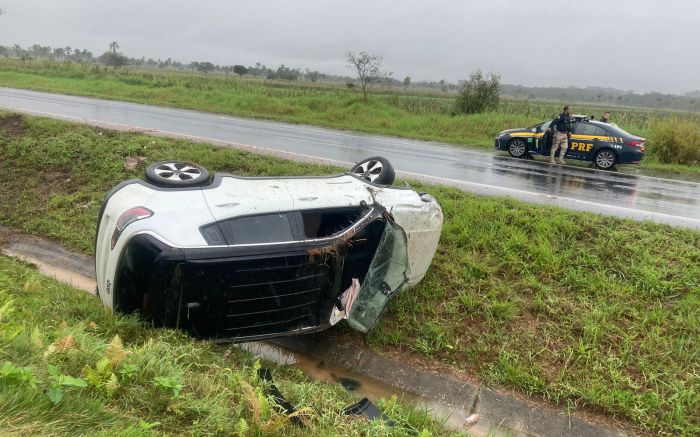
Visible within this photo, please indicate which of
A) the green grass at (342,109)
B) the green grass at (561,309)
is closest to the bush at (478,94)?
the green grass at (342,109)

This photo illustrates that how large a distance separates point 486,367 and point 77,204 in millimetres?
7372

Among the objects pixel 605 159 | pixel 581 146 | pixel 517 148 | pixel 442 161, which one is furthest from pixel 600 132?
pixel 442 161

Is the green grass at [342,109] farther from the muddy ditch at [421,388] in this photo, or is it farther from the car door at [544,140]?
the muddy ditch at [421,388]

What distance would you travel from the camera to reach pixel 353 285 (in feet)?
16.6

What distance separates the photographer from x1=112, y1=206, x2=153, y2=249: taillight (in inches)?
155

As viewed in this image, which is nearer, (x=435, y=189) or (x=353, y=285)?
(x=353, y=285)

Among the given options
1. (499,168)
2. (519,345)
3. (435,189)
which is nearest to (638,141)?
(499,168)

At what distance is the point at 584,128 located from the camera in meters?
13.6

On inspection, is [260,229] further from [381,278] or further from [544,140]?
[544,140]

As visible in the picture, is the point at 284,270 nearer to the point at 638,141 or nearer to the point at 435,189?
the point at 435,189

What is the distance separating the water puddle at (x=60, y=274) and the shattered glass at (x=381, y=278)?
3.71 metres

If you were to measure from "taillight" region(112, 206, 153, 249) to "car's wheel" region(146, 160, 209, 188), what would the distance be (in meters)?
0.40

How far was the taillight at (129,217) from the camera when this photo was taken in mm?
3943

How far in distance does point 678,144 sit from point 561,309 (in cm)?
1226
